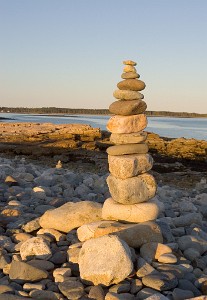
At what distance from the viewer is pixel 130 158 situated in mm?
6562

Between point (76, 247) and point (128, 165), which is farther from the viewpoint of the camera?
point (128, 165)

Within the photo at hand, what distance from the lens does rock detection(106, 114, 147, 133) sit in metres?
6.65

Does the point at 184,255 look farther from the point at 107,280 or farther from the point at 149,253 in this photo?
the point at 107,280

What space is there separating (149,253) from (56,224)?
6.00 ft

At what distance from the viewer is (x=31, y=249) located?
6.04 m

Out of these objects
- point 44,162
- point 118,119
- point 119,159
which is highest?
point 118,119

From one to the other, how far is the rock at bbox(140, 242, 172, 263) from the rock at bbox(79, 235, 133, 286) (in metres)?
0.52

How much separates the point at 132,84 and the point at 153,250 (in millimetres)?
2595

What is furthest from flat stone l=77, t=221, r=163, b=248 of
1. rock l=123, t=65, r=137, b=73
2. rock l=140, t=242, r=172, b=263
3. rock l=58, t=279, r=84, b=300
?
rock l=123, t=65, r=137, b=73

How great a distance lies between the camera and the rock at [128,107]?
6.58 m

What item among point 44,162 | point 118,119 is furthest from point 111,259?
point 44,162

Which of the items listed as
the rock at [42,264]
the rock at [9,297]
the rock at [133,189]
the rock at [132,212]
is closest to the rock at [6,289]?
the rock at [9,297]

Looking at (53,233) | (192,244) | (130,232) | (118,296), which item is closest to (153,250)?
(130,232)

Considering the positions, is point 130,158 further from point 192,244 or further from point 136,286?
point 136,286
